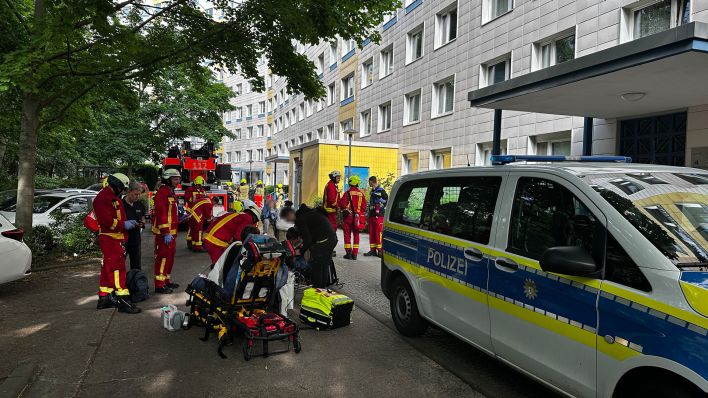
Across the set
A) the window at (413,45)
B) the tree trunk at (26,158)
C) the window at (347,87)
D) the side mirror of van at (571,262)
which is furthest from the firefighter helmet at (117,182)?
the window at (347,87)

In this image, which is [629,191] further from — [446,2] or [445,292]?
[446,2]

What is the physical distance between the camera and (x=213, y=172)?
16.7 meters

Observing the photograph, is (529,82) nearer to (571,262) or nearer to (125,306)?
(571,262)

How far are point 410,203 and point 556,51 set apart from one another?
33.7ft

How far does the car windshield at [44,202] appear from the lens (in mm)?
11250

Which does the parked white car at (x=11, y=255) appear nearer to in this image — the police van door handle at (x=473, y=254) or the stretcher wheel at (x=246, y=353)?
the stretcher wheel at (x=246, y=353)

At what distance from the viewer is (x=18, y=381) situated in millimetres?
3791

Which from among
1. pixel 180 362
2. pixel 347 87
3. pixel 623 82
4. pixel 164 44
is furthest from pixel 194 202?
pixel 347 87

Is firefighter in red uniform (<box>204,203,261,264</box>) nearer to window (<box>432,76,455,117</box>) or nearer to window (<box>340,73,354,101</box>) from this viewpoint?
window (<box>432,76,455,117</box>)

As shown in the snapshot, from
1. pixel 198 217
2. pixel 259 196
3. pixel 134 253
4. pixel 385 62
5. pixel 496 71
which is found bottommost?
pixel 134 253

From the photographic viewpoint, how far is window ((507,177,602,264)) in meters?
2.97

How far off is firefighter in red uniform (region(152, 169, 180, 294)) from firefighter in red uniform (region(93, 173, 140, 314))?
3.10 ft

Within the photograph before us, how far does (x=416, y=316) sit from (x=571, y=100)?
4995mm

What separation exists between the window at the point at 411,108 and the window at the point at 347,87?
27.9 feet
